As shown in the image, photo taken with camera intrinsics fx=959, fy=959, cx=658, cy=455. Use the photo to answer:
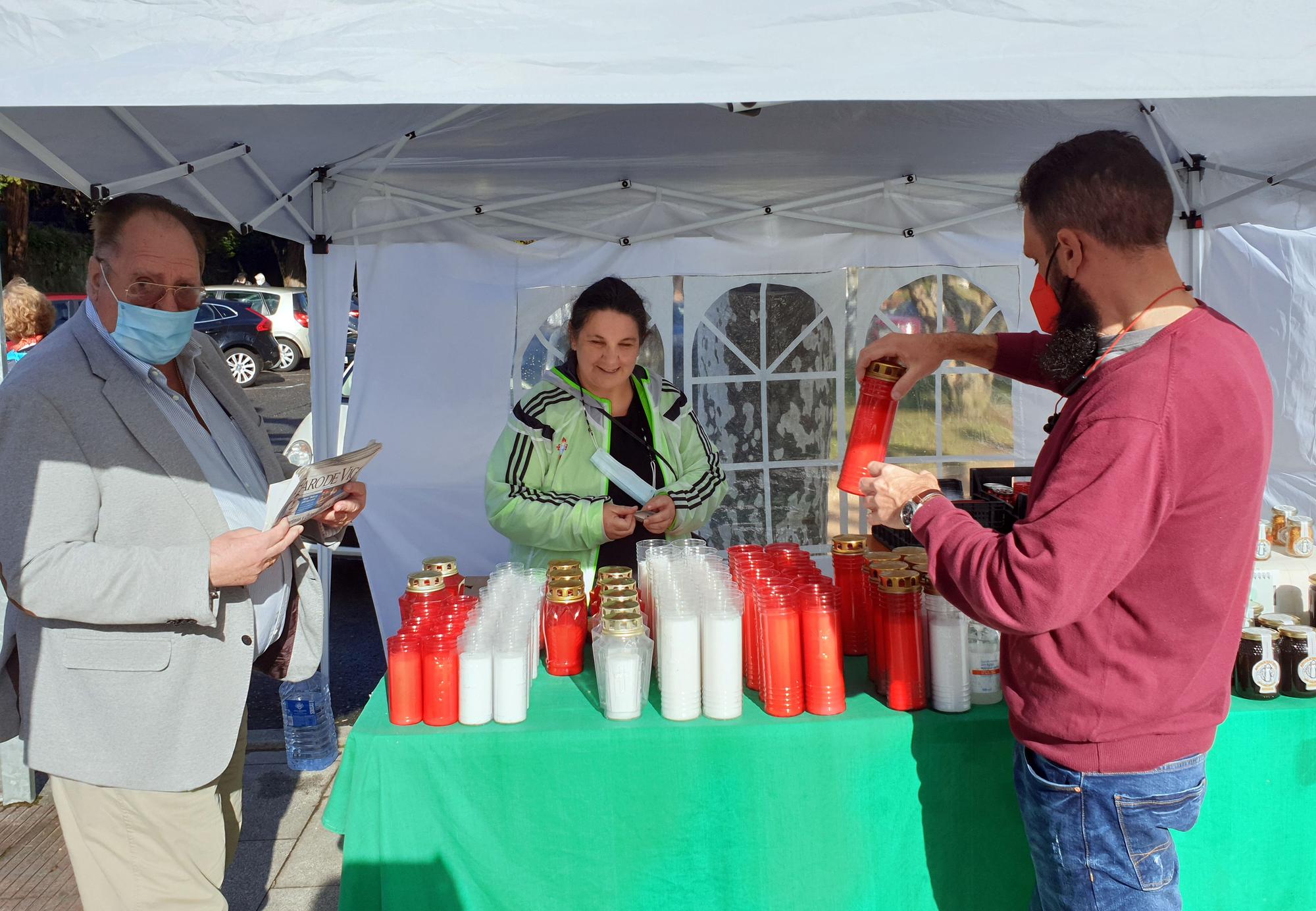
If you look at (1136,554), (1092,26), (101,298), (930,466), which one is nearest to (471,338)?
(930,466)

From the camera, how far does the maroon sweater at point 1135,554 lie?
4.39ft

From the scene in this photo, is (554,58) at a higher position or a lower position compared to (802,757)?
higher

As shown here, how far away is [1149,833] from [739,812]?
0.74 m

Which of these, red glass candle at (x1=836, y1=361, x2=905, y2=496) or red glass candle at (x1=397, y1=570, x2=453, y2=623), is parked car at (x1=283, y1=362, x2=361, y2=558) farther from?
red glass candle at (x1=836, y1=361, x2=905, y2=496)

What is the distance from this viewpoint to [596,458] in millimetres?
2949

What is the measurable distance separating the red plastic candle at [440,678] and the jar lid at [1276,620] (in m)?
1.70

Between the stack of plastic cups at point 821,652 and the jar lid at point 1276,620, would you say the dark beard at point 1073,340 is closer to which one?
the stack of plastic cups at point 821,652

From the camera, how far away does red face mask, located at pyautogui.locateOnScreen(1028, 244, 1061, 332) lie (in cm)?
159

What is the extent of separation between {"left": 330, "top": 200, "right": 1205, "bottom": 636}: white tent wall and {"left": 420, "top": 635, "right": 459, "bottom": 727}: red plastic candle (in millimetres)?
2669

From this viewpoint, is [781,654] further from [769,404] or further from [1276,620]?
[769,404]

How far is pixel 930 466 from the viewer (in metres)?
5.02

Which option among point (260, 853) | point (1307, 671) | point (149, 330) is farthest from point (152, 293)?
point (1307, 671)

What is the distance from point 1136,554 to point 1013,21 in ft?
3.18

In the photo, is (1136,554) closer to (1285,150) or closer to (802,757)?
(802,757)
